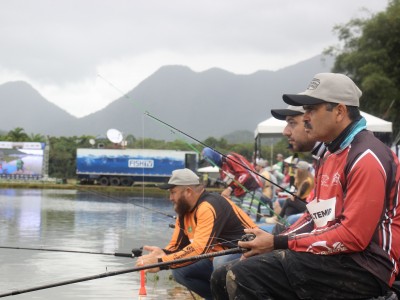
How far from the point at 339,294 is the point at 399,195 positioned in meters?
0.61

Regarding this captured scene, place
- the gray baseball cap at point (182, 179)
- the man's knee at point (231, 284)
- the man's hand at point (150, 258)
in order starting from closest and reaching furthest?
the man's knee at point (231, 284) < the man's hand at point (150, 258) < the gray baseball cap at point (182, 179)

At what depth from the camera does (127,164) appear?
2277 inches

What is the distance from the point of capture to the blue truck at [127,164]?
57625 mm

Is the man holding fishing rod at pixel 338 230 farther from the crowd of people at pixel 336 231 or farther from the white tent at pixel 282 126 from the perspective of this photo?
the white tent at pixel 282 126

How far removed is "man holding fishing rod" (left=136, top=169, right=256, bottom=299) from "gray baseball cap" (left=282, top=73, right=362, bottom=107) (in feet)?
7.11

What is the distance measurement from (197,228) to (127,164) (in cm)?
5152

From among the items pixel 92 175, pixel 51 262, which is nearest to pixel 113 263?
pixel 51 262

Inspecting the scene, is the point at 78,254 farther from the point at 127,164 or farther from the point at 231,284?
the point at 127,164

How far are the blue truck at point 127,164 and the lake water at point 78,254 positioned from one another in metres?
34.6

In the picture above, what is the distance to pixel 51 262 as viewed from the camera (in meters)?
10.8

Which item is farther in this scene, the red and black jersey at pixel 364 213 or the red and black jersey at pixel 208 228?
the red and black jersey at pixel 208 228

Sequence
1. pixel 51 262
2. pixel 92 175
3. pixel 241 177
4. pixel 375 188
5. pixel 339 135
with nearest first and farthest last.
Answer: pixel 375 188
pixel 339 135
pixel 51 262
pixel 241 177
pixel 92 175

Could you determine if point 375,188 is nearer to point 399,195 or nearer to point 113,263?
point 399,195

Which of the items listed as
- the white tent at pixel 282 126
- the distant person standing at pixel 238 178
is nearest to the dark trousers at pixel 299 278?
the distant person standing at pixel 238 178
